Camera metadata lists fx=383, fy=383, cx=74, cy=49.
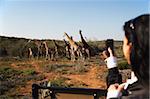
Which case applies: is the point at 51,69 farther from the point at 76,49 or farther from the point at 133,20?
the point at 133,20

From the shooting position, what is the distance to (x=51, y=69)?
902 inches

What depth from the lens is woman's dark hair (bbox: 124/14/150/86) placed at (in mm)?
1450

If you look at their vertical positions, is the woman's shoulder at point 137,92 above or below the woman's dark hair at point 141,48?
below

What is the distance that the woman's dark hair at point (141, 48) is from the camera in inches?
57.1

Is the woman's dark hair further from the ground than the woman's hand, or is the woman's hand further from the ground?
the woman's dark hair

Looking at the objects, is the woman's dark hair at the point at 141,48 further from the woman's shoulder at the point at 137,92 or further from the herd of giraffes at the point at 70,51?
the herd of giraffes at the point at 70,51

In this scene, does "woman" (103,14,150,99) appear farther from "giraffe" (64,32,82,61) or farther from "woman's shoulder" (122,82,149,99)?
"giraffe" (64,32,82,61)

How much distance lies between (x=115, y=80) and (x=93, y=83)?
11980 mm

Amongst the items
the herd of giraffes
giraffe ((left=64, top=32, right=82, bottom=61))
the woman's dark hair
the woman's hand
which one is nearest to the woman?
the woman's dark hair

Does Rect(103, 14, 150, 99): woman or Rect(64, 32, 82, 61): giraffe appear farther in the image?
Rect(64, 32, 82, 61): giraffe

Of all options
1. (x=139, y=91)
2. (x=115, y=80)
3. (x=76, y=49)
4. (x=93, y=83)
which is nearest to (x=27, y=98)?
(x=93, y=83)

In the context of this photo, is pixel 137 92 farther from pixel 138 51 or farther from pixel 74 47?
pixel 74 47

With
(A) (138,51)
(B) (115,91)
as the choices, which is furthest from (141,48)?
(B) (115,91)

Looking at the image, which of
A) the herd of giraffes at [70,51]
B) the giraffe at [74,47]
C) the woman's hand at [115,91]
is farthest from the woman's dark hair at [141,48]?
the giraffe at [74,47]
